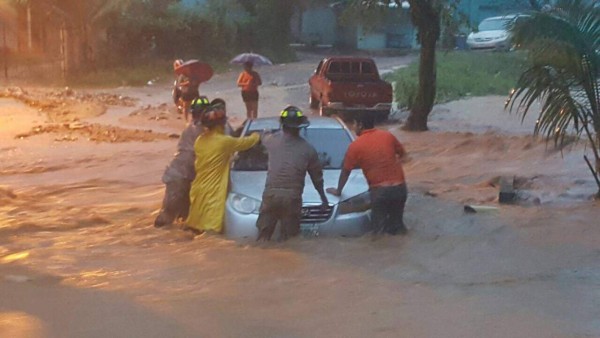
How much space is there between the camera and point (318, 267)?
851 cm

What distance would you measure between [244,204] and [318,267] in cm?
A: 132

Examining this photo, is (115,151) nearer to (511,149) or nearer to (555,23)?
(511,149)

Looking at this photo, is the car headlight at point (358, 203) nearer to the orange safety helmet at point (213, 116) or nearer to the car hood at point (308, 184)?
the car hood at point (308, 184)

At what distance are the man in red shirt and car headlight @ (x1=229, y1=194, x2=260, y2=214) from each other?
730 mm

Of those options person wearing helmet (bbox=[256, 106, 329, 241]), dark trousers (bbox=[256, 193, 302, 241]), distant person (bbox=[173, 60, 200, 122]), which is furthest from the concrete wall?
dark trousers (bbox=[256, 193, 302, 241])

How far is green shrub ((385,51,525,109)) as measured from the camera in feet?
88.9

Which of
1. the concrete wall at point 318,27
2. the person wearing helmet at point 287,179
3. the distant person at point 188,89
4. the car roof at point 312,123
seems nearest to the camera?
the person wearing helmet at point 287,179

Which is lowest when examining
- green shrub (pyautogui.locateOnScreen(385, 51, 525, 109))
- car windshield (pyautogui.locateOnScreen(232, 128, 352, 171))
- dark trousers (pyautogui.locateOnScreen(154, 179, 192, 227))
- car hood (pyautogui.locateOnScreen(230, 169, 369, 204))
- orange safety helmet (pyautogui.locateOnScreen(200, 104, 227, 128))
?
green shrub (pyautogui.locateOnScreen(385, 51, 525, 109))

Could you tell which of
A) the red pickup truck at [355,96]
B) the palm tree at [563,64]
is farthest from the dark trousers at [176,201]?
the red pickup truck at [355,96]

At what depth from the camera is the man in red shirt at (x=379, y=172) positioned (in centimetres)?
923

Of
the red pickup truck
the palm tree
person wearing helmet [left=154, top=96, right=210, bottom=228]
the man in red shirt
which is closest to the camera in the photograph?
the man in red shirt

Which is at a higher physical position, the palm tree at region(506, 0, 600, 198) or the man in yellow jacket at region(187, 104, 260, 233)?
the palm tree at region(506, 0, 600, 198)

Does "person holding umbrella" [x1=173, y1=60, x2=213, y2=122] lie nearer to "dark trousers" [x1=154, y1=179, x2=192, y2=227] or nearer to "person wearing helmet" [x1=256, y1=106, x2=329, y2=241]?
"dark trousers" [x1=154, y1=179, x2=192, y2=227]

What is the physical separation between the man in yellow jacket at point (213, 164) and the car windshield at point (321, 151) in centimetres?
64
